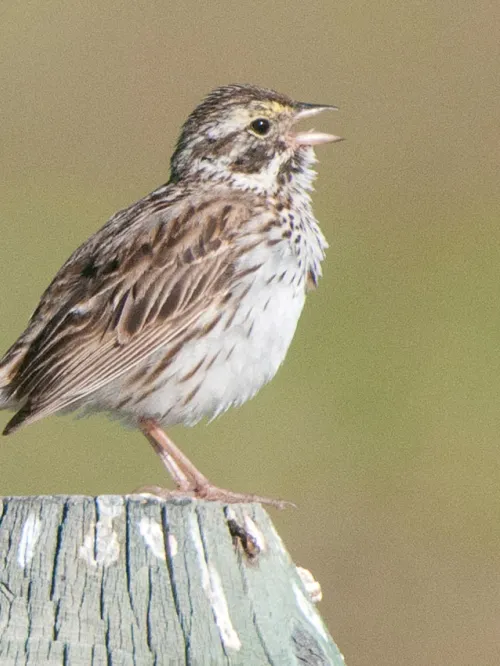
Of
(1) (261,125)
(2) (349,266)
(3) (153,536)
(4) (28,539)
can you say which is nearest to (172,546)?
(3) (153,536)

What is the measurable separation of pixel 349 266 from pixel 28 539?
962 cm

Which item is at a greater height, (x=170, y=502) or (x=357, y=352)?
(x=170, y=502)

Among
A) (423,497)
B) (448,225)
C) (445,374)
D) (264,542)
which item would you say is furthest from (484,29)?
(264,542)

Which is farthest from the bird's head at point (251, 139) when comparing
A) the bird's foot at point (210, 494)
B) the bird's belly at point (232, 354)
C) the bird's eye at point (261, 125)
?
the bird's foot at point (210, 494)

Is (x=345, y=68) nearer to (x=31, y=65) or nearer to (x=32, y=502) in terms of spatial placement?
(x=31, y=65)

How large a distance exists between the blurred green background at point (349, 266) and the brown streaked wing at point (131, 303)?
348 centimetres

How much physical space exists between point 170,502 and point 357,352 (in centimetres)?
856

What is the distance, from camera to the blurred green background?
11336 millimetres

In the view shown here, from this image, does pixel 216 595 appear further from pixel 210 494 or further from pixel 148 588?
pixel 210 494

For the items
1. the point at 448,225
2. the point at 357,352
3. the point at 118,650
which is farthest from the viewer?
the point at 448,225

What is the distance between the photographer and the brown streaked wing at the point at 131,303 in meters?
7.12

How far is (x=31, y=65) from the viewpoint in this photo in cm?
1731

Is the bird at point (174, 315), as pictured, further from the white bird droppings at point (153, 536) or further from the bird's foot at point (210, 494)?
the white bird droppings at point (153, 536)

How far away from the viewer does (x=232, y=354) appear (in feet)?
23.4
